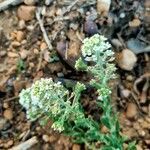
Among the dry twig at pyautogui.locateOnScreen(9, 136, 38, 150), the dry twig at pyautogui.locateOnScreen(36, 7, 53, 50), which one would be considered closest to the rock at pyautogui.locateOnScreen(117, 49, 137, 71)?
the dry twig at pyautogui.locateOnScreen(36, 7, 53, 50)

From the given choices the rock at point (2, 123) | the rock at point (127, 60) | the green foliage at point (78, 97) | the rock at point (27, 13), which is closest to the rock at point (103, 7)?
the rock at point (127, 60)

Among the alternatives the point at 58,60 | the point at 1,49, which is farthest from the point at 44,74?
the point at 1,49

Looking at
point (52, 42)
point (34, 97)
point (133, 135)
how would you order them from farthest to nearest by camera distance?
point (52, 42)
point (133, 135)
point (34, 97)

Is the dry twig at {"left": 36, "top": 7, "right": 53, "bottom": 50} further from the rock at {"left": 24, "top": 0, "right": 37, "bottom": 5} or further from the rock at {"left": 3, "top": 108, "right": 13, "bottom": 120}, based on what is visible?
the rock at {"left": 3, "top": 108, "right": 13, "bottom": 120}

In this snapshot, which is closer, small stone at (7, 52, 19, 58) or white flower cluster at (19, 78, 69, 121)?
white flower cluster at (19, 78, 69, 121)

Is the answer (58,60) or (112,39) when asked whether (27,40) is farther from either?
(112,39)

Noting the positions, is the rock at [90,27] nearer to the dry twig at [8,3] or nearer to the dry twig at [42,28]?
the dry twig at [42,28]

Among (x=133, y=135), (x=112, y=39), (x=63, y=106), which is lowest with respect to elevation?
(x=133, y=135)
